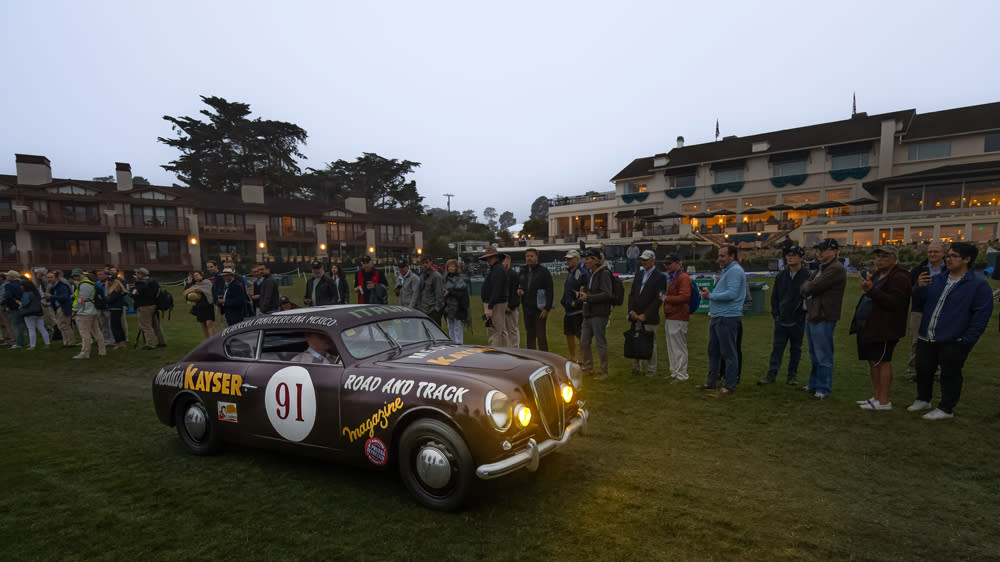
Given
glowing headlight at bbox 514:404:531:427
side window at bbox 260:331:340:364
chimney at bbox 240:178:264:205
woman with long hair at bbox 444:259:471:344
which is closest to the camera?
glowing headlight at bbox 514:404:531:427

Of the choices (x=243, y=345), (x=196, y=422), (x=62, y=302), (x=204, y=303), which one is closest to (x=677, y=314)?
(x=243, y=345)

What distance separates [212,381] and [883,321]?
7.82m

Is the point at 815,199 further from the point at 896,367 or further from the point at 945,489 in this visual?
the point at 945,489

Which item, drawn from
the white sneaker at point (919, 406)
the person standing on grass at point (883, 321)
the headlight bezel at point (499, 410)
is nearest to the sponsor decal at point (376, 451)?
the headlight bezel at point (499, 410)

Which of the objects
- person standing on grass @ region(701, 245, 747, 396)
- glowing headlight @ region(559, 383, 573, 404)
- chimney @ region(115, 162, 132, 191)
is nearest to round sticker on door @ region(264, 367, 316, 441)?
glowing headlight @ region(559, 383, 573, 404)

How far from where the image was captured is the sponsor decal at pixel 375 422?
12.4 ft

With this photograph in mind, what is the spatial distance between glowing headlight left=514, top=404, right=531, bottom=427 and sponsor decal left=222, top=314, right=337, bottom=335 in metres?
2.08

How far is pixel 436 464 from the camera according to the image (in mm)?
3682

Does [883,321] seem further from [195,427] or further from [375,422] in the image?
[195,427]

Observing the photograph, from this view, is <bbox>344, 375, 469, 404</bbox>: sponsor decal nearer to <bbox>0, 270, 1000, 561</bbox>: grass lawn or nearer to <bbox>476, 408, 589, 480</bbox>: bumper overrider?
<bbox>476, 408, 589, 480</bbox>: bumper overrider

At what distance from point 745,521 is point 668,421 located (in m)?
2.24

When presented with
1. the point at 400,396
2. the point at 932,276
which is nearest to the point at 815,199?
the point at 932,276

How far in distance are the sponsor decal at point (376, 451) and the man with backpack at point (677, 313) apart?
497 centimetres

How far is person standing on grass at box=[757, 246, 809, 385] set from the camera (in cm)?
649
